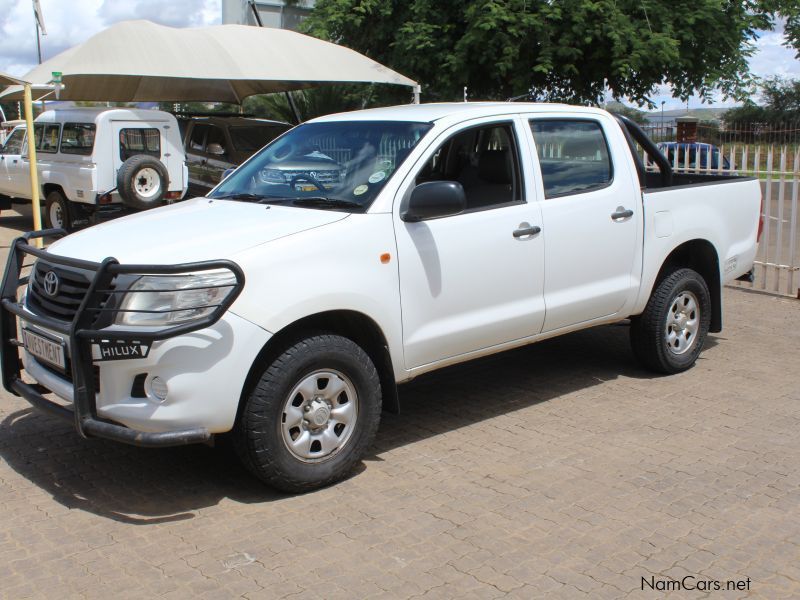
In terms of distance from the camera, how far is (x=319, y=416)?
4480mm

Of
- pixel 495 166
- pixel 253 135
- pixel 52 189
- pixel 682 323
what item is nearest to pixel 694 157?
pixel 253 135

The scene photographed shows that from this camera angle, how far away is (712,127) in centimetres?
3366

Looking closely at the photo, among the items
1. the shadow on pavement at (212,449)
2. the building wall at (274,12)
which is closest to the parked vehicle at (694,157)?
the shadow on pavement at (212,449)

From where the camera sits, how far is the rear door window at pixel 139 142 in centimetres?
1412

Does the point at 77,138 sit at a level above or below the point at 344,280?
above

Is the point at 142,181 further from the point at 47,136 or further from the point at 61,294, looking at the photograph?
the point at 61,294

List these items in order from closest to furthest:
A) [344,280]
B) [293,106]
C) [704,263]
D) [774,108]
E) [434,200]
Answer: [344,280] < [434,200] < [704,263] < [293,106] < [774,108]

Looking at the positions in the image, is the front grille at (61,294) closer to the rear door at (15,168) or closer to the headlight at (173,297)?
the headlight at (173,297)

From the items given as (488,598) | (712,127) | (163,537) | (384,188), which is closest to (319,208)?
(384,188)

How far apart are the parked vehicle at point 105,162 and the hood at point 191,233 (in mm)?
8587

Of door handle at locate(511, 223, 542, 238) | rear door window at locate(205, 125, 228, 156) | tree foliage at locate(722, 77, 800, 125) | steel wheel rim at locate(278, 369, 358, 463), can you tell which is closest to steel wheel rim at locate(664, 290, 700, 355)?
door handle at locate(511, 223, 542, 238)

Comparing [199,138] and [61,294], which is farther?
[199,138]

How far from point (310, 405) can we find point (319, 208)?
1.10 meters

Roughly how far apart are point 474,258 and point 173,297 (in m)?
1.80
